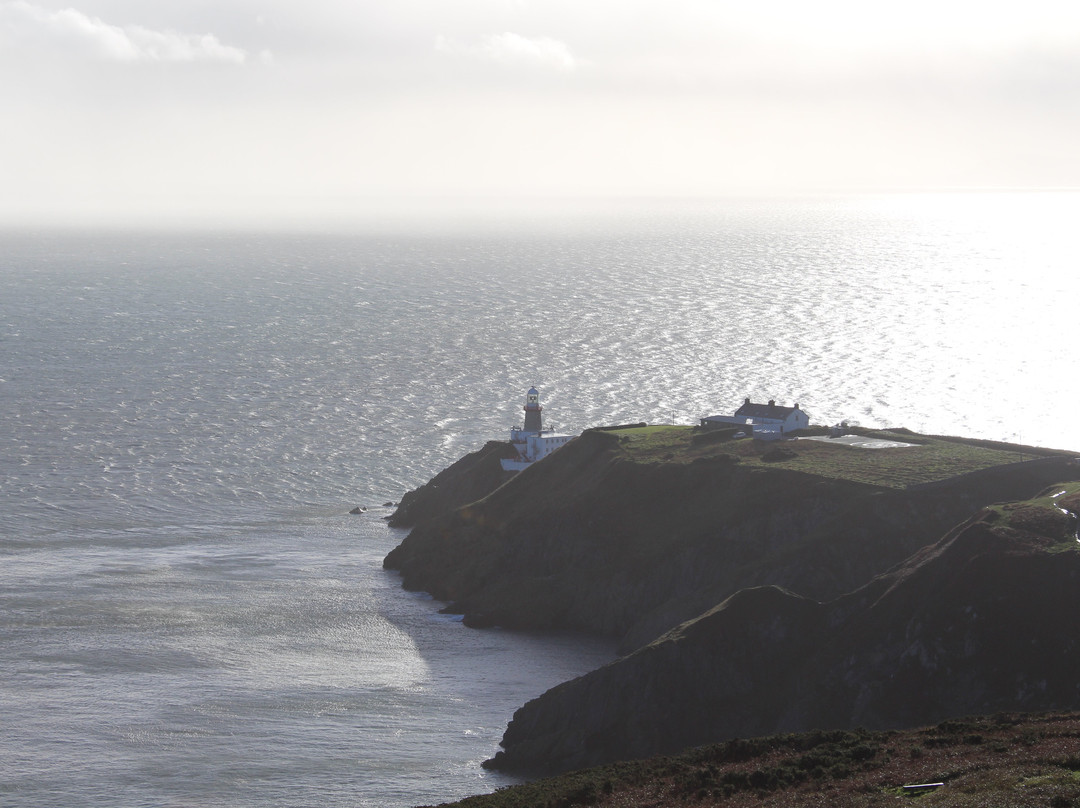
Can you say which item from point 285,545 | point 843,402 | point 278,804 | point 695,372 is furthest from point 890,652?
point 695,372

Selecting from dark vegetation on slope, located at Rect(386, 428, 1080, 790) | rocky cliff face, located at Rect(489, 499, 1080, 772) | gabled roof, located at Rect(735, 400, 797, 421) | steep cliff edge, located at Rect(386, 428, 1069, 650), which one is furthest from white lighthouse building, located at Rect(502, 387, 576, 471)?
rocky cliff face, located at Rect(489, 499, 1080, 772)

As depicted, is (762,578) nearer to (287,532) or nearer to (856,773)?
(856,773)

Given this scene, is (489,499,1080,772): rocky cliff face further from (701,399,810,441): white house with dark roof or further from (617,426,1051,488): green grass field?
(701,399,810,441): white house with dark roof

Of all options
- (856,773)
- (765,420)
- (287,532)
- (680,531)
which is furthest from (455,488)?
(856,773)

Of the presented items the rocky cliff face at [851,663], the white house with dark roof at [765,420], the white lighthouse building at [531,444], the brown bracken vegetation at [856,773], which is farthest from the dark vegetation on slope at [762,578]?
the brown bracken vegetation at [856,773]

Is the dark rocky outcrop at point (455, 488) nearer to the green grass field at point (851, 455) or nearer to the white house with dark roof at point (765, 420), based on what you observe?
the green grass field at point (851, 455)
